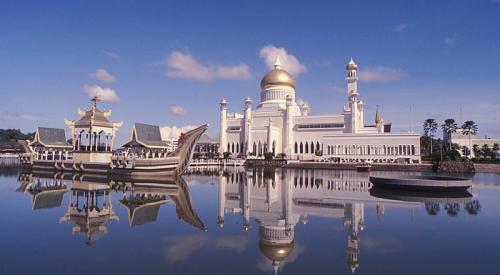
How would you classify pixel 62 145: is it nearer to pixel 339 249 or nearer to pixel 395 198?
pixel 395 198

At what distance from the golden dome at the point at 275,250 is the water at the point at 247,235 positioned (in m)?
0.02

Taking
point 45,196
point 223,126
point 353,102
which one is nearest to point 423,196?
point 45,196

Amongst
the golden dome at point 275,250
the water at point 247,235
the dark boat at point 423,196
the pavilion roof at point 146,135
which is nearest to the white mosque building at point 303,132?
the pavilion roof at point 146,135

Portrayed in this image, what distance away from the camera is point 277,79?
224 feet

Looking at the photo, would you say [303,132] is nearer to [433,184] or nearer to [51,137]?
[51,137]

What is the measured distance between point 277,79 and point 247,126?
10.9 meters

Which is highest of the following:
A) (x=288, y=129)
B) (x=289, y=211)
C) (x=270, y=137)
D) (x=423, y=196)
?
(x=288, y=129)

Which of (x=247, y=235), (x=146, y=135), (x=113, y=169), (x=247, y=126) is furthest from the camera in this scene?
(x=247, y=126)

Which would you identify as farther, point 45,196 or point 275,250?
point 45,196

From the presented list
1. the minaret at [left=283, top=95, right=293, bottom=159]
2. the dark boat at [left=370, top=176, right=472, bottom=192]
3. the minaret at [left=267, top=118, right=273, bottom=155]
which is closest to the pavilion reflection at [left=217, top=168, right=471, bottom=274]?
the dark boat at [left=370, top=176, right=472, bottom=192]

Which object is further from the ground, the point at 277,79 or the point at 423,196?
the point at 277,79

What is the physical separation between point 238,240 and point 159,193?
11.0 m

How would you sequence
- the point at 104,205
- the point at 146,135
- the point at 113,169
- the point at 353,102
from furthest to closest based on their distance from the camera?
the point at 353,102 < the point at 146,135 < the point at 113,169 < the point at 104,205

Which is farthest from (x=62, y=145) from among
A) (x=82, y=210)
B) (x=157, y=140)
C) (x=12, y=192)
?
(x=82, y=210)
